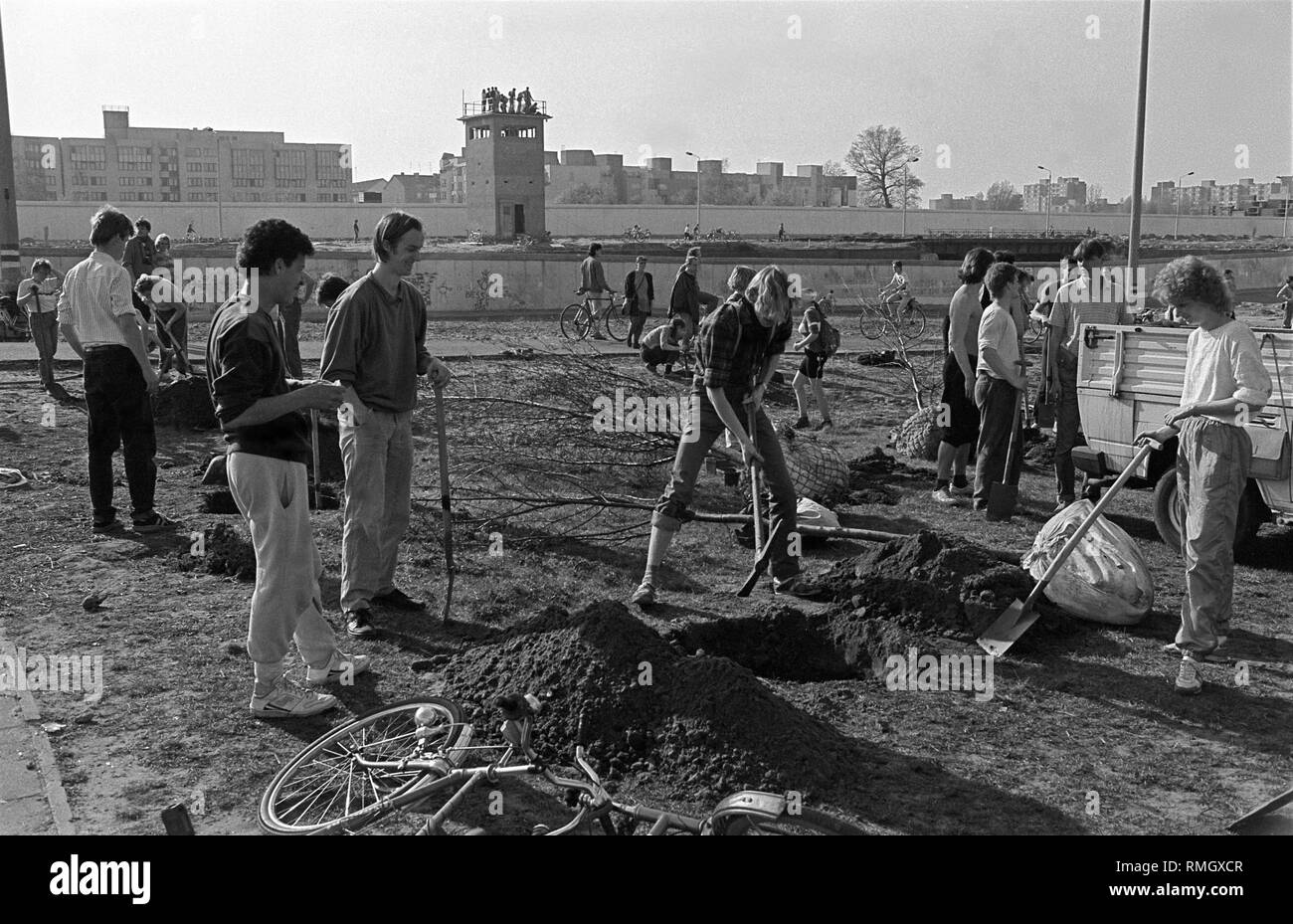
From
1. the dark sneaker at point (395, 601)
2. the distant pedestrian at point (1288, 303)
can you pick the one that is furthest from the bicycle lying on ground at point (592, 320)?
the dark sneaker at point (395, 601)

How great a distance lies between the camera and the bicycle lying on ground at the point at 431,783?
3.52 meters

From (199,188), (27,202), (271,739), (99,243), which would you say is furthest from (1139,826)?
(199,188)

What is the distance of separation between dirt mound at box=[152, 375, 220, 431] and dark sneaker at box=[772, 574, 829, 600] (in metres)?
7.49

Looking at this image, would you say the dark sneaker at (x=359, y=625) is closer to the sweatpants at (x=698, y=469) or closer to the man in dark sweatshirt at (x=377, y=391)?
the man in dark sweatshirt at (x=377, y=391)

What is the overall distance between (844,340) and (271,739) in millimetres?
19572

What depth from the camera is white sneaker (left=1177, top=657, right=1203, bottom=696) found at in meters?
5.41

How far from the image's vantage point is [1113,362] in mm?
8594

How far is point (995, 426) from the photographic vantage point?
336 inches

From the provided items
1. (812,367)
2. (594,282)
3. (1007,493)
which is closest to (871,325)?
(594,282)

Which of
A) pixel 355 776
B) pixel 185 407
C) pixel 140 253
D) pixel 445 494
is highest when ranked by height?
pixel 140 253

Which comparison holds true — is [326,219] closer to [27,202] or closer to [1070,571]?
[27,202]

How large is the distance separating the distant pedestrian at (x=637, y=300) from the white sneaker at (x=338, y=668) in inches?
611

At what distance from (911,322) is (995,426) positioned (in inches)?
649

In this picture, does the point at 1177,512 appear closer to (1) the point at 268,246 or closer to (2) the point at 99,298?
(1) the point at 268,246
